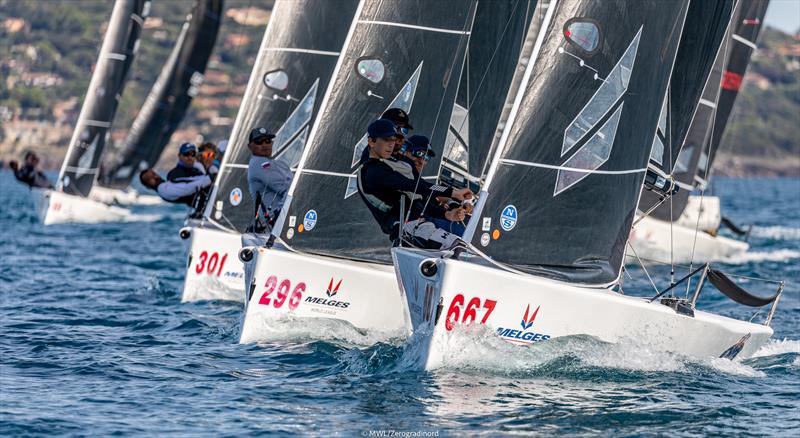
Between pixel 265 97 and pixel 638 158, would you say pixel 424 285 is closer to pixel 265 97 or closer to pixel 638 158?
pixel 638 158

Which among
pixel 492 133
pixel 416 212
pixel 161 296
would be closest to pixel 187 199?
pixel 161 296

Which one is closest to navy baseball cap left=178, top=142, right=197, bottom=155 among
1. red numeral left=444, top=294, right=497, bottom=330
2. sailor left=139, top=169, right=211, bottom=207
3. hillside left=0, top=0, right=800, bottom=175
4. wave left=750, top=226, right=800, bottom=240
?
sailor left=139, top=169, right=211, bottom=207

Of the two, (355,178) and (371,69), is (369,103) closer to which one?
(371,69)

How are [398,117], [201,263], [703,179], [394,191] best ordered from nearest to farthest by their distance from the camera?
[394,191], [398,117], [201,263], [703,179]

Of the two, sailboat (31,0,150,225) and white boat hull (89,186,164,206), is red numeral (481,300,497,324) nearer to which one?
sailboat (31,0,150,225)

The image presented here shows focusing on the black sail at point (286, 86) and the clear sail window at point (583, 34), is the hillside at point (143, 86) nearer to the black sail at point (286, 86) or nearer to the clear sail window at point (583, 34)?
the black sail at point (286, 86)

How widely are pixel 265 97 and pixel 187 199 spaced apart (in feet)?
5.20

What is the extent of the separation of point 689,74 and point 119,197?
2822 centimetres

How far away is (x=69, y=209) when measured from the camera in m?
29.8

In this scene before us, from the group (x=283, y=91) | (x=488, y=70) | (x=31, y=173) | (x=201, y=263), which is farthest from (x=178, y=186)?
(x=31, y=173)

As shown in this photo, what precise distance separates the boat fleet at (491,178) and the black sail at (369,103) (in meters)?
0.02

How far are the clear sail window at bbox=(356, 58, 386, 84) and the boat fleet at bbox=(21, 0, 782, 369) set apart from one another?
14 millimetres

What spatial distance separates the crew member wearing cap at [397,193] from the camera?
9.80 m

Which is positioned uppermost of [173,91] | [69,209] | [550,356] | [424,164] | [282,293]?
[173,91]
